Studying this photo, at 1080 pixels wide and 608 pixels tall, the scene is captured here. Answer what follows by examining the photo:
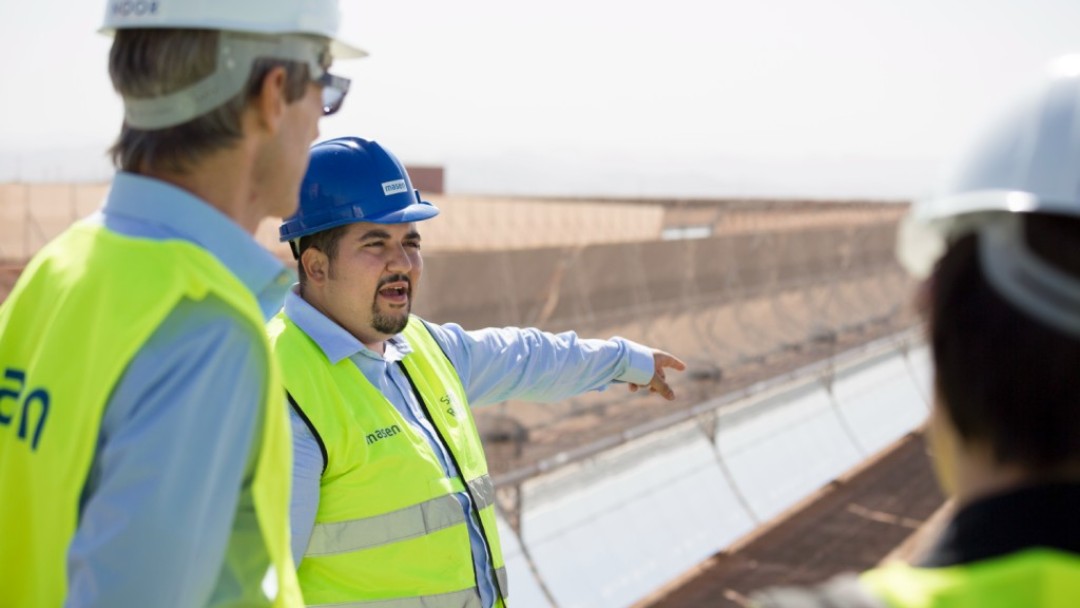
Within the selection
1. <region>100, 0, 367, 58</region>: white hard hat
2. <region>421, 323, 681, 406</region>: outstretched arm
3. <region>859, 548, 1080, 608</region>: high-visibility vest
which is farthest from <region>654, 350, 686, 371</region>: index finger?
<region>859, 548, 1080, 608</region>: high-visibility vest

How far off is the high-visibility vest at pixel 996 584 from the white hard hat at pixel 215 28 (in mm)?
850

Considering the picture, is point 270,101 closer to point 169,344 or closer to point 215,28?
point 215,28

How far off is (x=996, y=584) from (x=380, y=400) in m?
1.61

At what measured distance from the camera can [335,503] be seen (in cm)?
220

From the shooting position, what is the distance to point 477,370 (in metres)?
2.78

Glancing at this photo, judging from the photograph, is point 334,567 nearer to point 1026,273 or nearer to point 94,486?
point 94,486

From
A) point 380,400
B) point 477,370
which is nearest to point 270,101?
point 380,400

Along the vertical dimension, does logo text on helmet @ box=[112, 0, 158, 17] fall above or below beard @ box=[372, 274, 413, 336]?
above

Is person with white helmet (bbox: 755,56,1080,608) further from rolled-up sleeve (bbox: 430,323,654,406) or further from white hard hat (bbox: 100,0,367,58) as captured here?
rolled-up sleeve (bbox: 430,323,654,406)

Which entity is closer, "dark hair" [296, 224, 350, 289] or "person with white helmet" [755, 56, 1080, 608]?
"person with white helmet" [755, 56, 1080, 608]

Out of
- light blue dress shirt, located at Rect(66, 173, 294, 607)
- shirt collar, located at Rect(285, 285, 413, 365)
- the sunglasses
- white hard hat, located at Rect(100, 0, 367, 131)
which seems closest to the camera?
light blue dress shirt, located at Rect(66, 173, 294, 607)

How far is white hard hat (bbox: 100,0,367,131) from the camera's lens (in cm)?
131

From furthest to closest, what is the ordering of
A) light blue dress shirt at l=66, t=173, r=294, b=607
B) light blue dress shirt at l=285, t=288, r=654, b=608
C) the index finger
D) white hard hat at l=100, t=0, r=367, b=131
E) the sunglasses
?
the index finger, light blue dress shirt at l=285, t=288, r=654, b=608, the sunglasses, white hard hat at l=100, t=0, r=367, b=131, light blue dress shirt at l=66, t=173, r=294, b=607

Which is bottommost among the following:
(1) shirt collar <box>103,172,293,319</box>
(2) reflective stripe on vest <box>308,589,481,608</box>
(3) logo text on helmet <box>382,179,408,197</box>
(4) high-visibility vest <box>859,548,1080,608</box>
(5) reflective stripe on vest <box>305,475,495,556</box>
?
(2) reflective stripe on vest <box>308,589,481,608</box>
